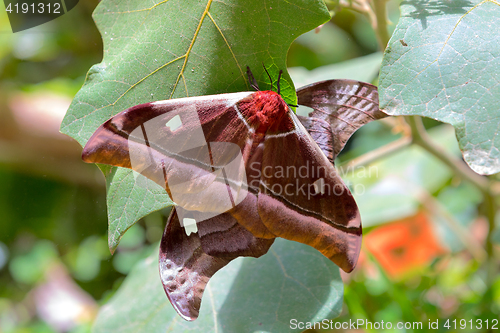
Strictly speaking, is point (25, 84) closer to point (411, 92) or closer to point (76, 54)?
point (76, 54)

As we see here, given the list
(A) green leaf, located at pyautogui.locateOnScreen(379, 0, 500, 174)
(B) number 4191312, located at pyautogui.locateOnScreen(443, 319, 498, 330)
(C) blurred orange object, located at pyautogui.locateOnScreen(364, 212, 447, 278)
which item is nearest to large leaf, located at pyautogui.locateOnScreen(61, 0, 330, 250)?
(A) green leaf, located at pyautogui.locateOnScreen(379, 0, 500, 174)

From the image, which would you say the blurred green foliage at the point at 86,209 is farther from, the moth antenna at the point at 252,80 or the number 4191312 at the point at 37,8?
the moth antenna at the point at 252,80

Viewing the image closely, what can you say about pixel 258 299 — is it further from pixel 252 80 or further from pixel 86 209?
pixel 86 209

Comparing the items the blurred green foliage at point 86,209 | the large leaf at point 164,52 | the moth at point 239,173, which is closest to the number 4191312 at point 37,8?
the blurred green foliage at point 86,209

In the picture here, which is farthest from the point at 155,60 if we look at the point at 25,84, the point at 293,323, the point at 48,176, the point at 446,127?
the point at 446,127

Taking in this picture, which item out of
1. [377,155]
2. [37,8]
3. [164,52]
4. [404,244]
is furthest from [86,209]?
[404,244]

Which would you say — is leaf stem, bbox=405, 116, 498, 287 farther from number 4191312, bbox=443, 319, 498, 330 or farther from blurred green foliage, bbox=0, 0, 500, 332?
number 4191312, bbox=443, 319, 498, 330
